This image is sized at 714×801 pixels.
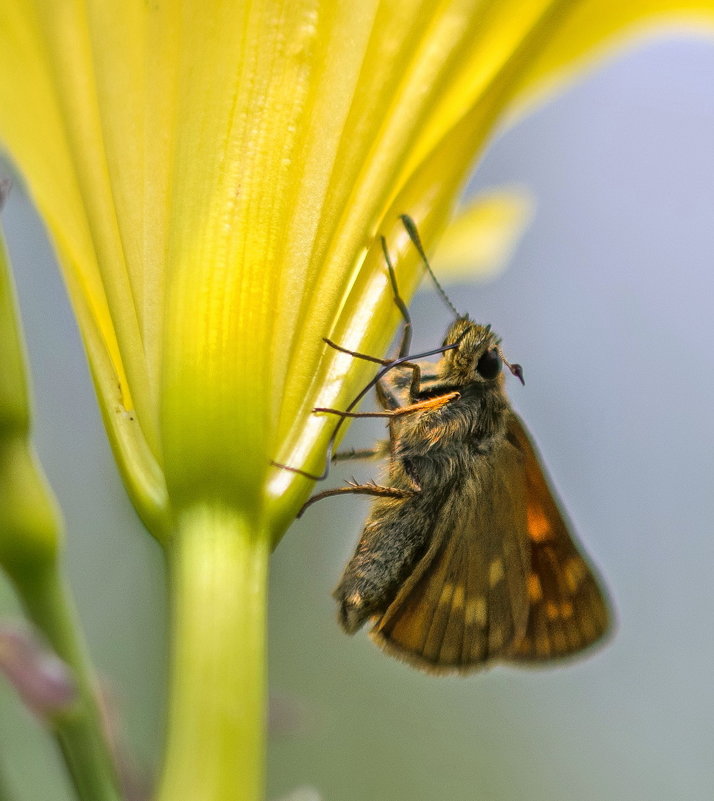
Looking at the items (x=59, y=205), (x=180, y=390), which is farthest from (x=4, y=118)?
(x=180, y=390)

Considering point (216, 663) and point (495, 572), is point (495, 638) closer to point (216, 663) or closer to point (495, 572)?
point (495, 572)

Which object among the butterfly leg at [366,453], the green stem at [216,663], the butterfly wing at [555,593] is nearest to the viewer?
the green stem at [216,663]

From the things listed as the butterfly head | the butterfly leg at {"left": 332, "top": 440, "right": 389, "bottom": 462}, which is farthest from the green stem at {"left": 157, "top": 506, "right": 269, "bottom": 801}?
the butterfly head

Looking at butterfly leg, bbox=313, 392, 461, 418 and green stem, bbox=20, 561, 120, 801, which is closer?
green stem, bbox=20, 561, 120, 801

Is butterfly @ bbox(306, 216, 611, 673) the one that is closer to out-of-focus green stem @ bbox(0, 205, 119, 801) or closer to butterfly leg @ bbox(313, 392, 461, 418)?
butterfly leg @ bbox(313, 392, 461, 418)

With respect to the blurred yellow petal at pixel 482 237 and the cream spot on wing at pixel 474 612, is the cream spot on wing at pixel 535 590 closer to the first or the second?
the cream spot on wing at pixel 474 612

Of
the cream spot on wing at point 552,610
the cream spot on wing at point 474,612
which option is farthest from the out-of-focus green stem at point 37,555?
the cream spot on wing at point 552,610

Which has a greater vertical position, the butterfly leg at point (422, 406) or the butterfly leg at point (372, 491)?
the butterfly leg at point (422, 406)

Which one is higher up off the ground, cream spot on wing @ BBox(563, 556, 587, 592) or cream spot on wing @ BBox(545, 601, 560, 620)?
cream spot on wing @ BBox(563, 556, 587, 592)
